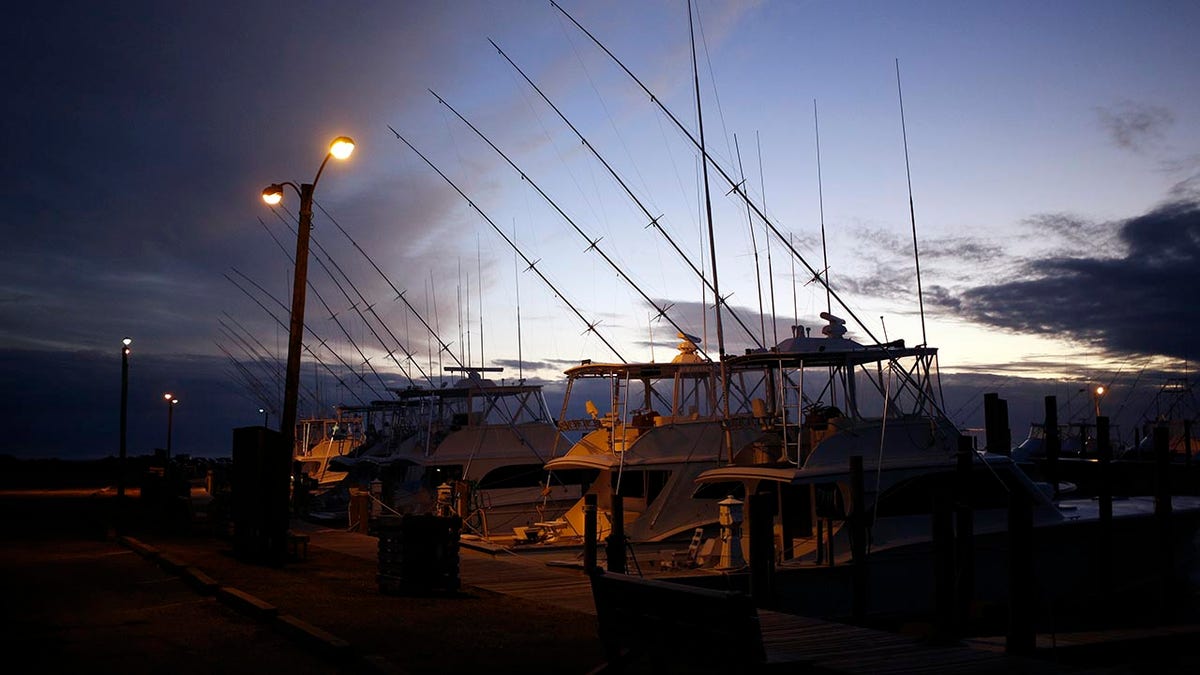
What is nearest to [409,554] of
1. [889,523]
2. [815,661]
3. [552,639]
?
[552,639]

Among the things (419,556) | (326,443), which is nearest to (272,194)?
(419,556)

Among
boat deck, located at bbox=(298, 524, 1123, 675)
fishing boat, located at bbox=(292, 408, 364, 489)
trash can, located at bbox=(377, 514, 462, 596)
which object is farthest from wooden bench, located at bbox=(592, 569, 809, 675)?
fishing boat, located at bbox=(292, 408, 364, 489)

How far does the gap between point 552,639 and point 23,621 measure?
20.6ft

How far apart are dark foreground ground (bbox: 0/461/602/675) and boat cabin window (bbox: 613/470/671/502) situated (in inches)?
266

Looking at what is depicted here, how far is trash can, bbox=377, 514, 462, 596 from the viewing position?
543 inches

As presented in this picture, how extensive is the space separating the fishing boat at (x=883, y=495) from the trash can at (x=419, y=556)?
4.99m

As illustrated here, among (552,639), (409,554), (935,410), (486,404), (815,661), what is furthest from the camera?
(486,404)

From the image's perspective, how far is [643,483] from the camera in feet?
76.9

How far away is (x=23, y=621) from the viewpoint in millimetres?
11820

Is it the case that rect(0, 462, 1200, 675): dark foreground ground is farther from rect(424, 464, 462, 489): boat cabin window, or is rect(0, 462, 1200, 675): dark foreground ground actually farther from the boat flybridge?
rect(424, 464, 462, 489): boat cabin window

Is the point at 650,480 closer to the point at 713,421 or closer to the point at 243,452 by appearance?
the point at 713,421

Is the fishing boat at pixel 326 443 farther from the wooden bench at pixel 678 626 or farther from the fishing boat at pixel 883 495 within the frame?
the wooden bench at pixel 678 626

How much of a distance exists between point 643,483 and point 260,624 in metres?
12.8

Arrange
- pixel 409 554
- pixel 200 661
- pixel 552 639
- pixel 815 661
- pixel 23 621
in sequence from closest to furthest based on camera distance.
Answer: pixel 815 661, pixel 200 661, pixel 552 639, pixel 23 621, pixel 409 554
